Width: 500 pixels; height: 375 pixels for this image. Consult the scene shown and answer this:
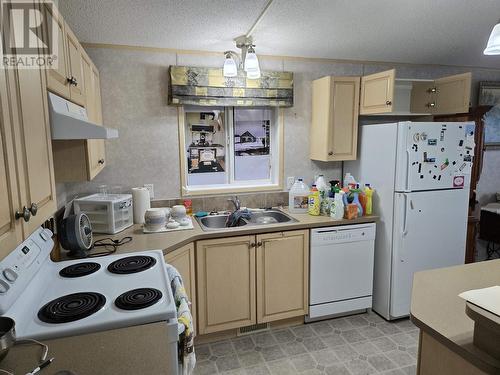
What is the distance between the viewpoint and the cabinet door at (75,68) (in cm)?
169

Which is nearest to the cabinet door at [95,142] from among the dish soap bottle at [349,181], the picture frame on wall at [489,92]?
the dish soap bottle at [349,181]

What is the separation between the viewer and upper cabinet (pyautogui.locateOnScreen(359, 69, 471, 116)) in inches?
107

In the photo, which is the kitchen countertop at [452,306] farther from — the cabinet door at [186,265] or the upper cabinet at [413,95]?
the upper cabinet at [413,95]

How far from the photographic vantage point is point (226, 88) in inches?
111

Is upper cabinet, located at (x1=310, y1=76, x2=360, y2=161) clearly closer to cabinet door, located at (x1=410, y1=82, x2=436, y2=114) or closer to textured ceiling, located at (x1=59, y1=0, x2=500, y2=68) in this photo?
textured ceiling, located at (x1=59, y1=0, x2=500, y2=68)

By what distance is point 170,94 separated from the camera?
8.91 ft

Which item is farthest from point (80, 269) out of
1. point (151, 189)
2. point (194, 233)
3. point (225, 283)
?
point (151, 189)

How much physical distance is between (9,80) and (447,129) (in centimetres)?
284

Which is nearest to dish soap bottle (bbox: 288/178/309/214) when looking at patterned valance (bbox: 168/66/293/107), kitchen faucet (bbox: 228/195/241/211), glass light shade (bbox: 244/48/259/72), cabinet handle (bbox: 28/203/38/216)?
kitchen faucet (bbox: 228/195/241/211)

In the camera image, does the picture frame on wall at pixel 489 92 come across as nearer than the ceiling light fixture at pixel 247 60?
No

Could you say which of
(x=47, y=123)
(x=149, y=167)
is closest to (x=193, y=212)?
(x=149, y=167)

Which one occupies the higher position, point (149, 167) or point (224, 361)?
point (149, 167)

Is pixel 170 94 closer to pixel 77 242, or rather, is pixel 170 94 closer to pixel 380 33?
pixel 77 242

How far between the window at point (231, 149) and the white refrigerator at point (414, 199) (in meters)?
0.91
